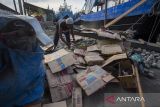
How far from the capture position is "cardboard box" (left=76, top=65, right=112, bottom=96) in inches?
138

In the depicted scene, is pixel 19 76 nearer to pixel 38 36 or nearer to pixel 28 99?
pixel 28 99

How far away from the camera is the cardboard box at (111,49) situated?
4.67 metres

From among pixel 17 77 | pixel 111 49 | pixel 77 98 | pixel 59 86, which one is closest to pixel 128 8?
pixel 111 49

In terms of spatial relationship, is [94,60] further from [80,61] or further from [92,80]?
[92,80]

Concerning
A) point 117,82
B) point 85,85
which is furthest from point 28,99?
point 117,82

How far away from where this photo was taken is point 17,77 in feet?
8.44

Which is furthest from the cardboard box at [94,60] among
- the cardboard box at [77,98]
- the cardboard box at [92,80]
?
the cardboard box at [77,98]

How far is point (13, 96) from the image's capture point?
262cm

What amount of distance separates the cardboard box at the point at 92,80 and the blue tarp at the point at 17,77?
0.94m

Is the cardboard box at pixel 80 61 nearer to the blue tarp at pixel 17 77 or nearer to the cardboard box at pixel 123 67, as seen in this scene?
the cardboard box at pixel 123 67

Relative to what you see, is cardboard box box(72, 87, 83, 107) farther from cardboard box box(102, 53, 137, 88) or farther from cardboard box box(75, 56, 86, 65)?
cardboard box box(75, 56, 86, 65)

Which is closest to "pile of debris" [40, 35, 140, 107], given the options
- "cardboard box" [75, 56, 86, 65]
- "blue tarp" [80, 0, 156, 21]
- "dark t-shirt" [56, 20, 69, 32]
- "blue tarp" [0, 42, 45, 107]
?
"cardboard box" [75, 56, 86, 65]

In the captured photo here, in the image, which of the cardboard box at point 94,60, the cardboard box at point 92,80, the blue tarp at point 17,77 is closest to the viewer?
the blue tarp at point 17,77

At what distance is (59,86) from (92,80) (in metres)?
0.55
